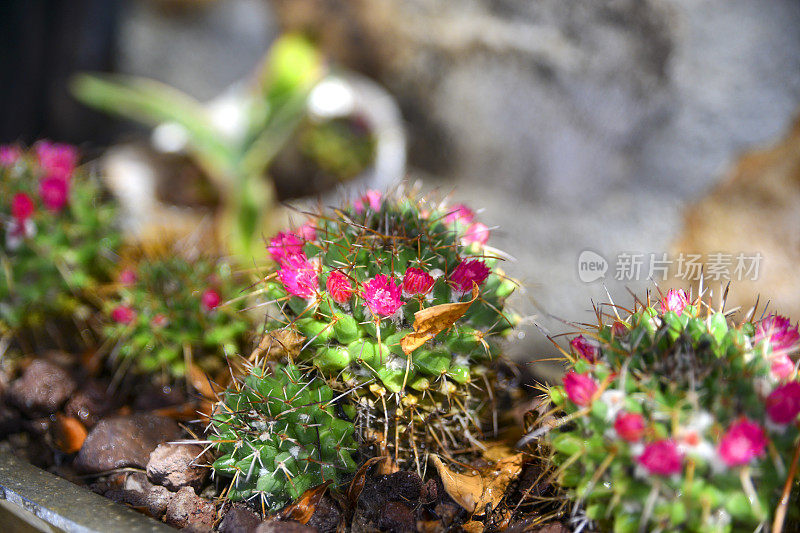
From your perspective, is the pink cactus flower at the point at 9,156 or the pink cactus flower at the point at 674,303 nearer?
the pink cactus flower at the point at 674,303

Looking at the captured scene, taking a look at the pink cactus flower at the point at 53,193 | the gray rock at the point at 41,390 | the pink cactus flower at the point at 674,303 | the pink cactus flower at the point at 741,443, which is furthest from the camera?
the pink cactus flower at the point at 53,193

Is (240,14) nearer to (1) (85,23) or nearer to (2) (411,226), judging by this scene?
(1) (85,23)

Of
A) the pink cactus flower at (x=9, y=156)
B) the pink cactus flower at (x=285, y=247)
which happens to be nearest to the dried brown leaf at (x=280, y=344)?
the pink cactus flower at (x=285, y=247)

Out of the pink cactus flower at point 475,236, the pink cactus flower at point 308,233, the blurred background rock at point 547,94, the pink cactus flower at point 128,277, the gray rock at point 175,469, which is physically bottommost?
the gray rock at point 175,469

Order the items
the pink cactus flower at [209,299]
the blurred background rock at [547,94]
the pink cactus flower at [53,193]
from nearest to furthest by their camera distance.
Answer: the pink cactus flower at [209,299] < the pink cactus flower at [53,193] < the blurred background rock at [547,94]

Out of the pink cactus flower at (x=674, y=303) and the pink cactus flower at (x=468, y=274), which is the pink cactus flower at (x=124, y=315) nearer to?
the pink cactus flower at (x=468, y=274)

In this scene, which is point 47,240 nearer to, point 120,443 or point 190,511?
point 120,443

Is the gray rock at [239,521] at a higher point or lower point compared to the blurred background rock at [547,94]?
lower

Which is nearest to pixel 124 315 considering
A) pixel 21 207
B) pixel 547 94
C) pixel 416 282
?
pixel 21 207
